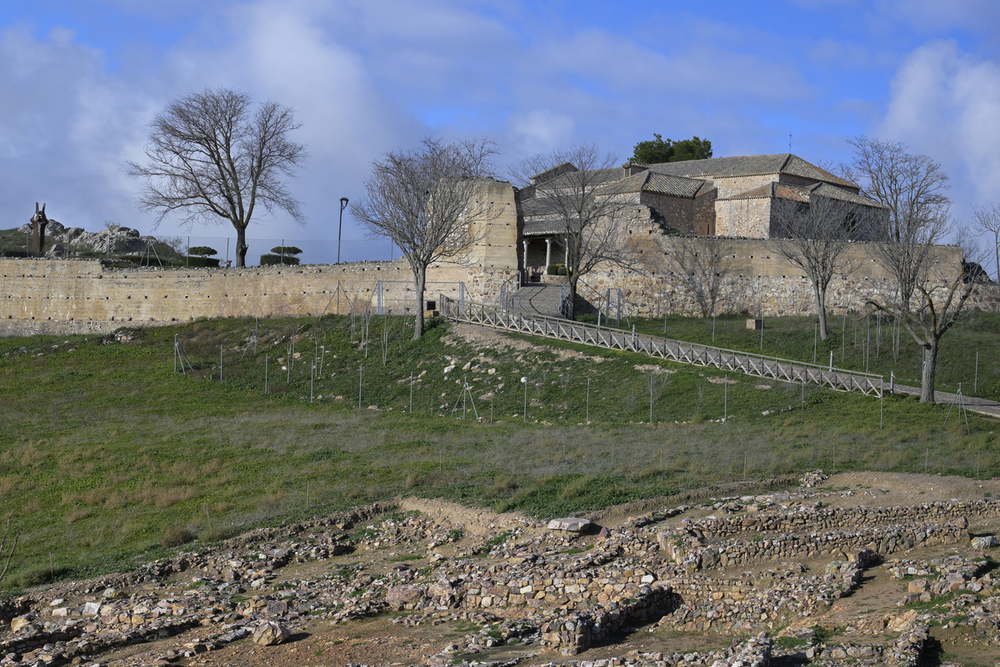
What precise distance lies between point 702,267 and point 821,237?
575 centimetres

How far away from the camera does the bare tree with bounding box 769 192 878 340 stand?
3728 cm

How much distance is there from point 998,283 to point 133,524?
35160 mm

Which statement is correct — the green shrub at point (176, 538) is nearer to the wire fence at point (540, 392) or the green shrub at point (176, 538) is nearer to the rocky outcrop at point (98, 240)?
the wire fence at point (540, 392)

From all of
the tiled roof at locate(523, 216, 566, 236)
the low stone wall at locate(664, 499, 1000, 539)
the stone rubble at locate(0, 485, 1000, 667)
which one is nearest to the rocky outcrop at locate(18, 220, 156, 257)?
the tiled roof at locate(523, 216, 566, 236)

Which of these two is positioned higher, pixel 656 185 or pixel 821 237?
pixel 656 185

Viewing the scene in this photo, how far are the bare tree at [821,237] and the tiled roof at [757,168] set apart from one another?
4.70 meters

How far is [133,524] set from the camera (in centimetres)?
1970

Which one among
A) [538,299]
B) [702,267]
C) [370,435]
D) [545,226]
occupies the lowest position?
[370,435]

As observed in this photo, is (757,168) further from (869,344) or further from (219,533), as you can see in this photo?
(219,533)

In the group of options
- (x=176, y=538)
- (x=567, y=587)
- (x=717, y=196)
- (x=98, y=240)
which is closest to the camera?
(x=567, y=587)

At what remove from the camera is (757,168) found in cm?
5194

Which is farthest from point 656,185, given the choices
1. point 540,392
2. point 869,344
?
point 540,392

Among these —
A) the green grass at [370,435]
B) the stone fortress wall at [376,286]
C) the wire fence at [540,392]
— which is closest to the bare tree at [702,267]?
the stone fortress wall at [376,286]

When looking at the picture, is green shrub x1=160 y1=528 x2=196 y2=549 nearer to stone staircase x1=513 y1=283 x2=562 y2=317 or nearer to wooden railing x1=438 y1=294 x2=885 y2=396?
wooden railing x1=438 y1=294 x2=885 y2=396
